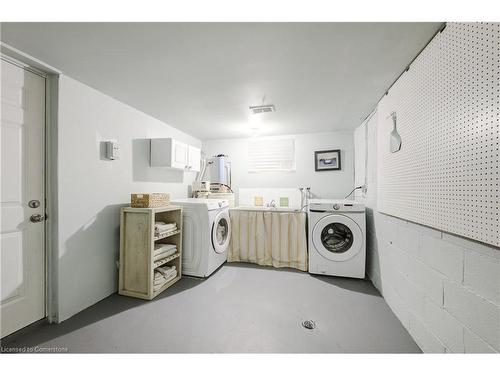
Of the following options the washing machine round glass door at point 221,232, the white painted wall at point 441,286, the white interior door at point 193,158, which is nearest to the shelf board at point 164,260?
the washing machine round glass door at point 221,232

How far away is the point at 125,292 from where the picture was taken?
214cm

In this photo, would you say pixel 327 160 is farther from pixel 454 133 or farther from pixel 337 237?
pixel 454 133

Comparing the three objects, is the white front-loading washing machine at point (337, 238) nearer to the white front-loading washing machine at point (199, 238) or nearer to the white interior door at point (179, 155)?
the white front-loading washing machine at point (199, 238)

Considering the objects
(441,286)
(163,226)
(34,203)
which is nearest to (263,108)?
(163,226)

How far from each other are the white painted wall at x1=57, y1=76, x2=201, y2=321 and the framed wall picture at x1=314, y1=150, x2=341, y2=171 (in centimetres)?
272

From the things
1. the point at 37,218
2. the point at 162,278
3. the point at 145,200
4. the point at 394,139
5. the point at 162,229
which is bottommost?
the point at 162,278

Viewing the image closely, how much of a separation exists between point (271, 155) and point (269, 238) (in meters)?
1.54

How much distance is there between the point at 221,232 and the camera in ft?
9.84

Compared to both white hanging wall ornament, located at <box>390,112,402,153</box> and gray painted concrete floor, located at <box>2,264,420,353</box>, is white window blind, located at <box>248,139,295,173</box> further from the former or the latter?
gray painted concrete floor, located at <box>2,264,420,353</box>

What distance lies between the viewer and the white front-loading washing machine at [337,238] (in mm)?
2543

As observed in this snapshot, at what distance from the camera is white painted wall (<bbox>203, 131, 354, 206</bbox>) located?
3445 millimetres

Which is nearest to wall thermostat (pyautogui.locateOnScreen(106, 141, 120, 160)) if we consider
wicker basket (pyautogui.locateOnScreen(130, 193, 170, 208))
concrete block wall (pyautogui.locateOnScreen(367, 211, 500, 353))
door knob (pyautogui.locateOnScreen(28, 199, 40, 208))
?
wicker basket (pyautogui.locateOnScreen(130, 193, 170, 208))

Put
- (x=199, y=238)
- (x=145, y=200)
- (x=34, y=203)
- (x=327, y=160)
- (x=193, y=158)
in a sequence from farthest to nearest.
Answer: (x=327, y=160) < (x=193, y=158) < (x=199, y=238) < (x=145, y=200) < (x=34, y=203)

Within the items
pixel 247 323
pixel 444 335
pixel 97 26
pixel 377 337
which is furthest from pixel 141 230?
pixel 444 335
